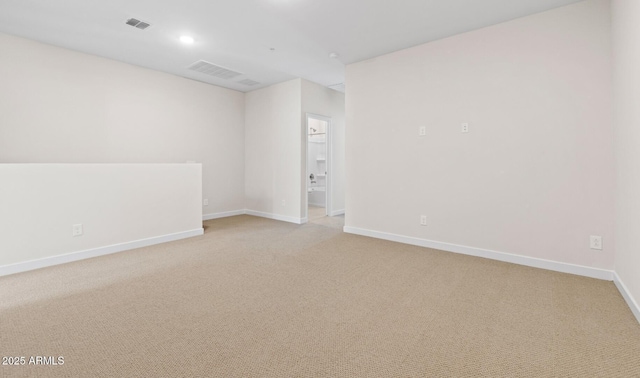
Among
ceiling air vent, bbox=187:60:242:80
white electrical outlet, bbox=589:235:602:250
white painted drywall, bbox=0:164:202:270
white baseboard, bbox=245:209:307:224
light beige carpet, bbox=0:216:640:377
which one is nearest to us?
light beige carpet, bbox=0:216:640:377

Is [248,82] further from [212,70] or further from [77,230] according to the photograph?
[77,230]

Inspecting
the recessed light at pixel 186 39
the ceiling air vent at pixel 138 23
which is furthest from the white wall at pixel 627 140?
the ceiling air vent at pixel 138 23

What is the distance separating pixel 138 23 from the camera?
3.26 metres

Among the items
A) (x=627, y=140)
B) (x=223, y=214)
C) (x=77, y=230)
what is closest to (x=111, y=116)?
(x=77, y=230)

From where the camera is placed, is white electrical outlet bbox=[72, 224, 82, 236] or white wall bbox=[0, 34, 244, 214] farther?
white wall bbox=[0, 34, 244, 214]

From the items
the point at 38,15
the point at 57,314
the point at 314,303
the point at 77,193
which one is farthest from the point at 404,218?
the point at 38,15

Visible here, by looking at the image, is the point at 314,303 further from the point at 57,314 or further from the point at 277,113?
the point at 277,113

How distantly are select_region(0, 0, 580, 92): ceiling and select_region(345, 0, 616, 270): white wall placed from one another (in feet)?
0.90

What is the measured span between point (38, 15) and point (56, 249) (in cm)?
253

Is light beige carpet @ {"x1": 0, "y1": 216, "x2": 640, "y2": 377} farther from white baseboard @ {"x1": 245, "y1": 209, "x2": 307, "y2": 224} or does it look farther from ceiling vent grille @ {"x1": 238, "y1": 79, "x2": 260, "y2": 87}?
ceiling vent grille @ {"x1": 238, "y1": 79, "x2": 260, "y2": 87}

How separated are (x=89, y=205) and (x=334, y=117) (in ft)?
14.5

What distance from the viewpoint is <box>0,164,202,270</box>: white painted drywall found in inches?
111

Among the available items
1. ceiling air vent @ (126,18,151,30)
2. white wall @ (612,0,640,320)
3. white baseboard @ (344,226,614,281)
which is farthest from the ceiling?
white baseboard @ (344,226,614,281)

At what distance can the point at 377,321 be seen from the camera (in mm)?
1945
